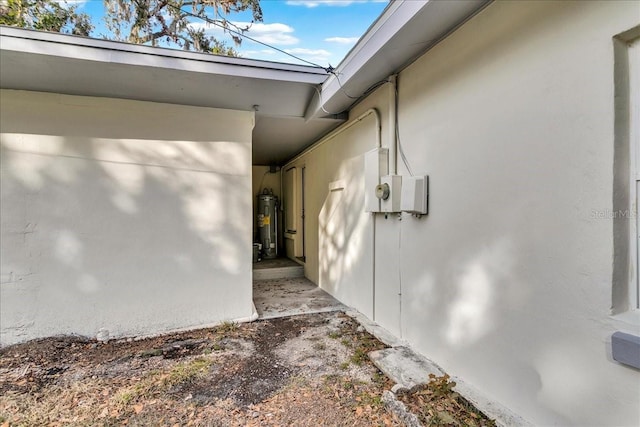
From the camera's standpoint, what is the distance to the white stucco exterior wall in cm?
308

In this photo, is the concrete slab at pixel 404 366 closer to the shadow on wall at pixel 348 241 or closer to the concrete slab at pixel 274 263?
the shadow on wall at pixel 348 241

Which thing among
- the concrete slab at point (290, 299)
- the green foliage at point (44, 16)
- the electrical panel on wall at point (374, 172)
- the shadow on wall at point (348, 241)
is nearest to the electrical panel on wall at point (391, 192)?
the electrical panel on wall at point (374, 172)

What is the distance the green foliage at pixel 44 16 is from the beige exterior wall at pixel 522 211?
581 cm

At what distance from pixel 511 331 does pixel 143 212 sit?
11.5 feet

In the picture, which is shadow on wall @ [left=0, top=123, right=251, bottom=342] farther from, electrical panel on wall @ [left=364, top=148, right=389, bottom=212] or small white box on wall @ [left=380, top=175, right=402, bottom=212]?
small white box on wall @ [left=380, top=175, right=402, bottom=212]

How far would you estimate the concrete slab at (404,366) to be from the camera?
7.47 feet

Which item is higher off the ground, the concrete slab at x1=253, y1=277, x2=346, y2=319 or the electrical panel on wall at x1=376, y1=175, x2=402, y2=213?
→ the electrical panel on wall at x1=376, y1=175, x2=402, y2=213

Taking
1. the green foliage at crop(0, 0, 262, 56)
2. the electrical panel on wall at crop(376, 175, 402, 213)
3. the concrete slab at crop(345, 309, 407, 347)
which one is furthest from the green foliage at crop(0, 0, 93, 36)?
the concrete slab at crop(345, 309, 407, 347)

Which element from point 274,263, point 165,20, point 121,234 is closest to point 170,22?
point 165,20

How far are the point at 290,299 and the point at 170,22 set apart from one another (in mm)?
8062

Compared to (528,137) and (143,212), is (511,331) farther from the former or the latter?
(143,212)

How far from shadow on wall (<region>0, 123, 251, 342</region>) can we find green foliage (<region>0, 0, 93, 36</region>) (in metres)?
2.90

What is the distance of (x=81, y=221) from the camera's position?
10.6 feet

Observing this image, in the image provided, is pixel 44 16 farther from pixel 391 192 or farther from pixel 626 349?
pixel 626 349
